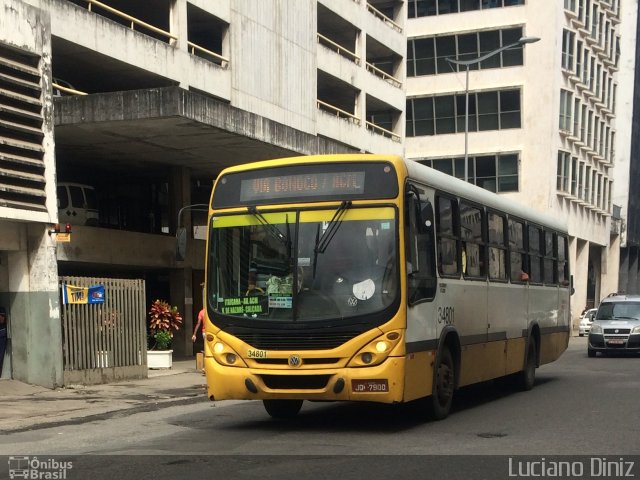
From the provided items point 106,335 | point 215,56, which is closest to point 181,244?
point 106,335

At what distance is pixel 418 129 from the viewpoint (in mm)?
59719

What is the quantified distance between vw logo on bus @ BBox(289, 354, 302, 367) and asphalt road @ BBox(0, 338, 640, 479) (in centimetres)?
81

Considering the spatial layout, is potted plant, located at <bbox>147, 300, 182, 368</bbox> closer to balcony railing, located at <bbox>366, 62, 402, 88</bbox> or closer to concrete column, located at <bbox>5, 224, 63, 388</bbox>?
concrete column, located at <bbox>5, 224, 63, 388</bbox>

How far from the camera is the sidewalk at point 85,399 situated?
14.2 m

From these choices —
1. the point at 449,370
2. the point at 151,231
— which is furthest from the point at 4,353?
the point at 151,231

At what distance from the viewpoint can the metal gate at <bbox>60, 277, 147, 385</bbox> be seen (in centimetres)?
1912

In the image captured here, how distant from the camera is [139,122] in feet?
74.2

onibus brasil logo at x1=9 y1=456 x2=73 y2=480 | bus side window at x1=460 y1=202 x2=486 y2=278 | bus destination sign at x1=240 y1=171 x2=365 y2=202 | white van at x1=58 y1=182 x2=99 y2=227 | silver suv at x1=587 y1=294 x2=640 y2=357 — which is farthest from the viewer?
silver suv at x1=587 y1=294 x2=640 y2=357

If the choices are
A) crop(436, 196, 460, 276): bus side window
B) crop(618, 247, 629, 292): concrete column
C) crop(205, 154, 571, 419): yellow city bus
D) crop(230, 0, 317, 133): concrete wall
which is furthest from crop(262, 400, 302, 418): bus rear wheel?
crop(618, 247, 629, 292): concrete column

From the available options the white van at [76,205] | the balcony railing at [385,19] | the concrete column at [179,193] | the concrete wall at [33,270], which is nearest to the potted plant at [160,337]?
the white van at [76,205]

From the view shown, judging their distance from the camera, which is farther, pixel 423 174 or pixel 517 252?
pixel 517 252

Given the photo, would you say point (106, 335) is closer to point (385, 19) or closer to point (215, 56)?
point (215, 56)

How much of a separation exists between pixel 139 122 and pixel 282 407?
37.4 feet

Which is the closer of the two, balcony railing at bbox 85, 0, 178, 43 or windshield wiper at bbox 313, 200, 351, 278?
windshield wiper at bbox 313, 200, 351, 278
